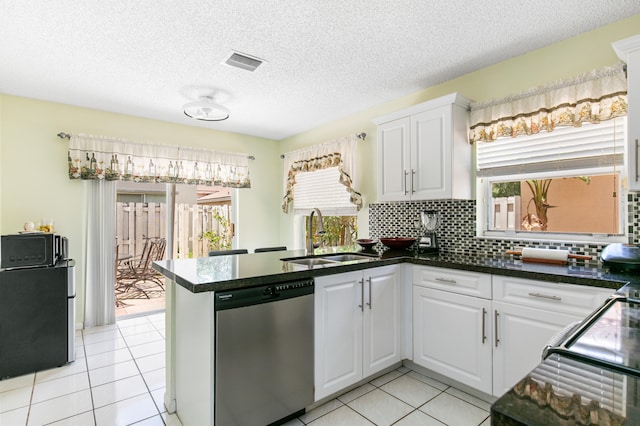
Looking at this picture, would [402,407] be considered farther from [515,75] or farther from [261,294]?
[515,75]

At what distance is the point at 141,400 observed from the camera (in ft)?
7.20

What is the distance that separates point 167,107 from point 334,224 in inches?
95.4

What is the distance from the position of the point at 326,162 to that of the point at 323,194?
0.44m

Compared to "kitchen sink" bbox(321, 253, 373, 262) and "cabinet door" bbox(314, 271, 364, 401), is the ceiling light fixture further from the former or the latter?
"cabinet door" bbox(314, 271, 364, 401)

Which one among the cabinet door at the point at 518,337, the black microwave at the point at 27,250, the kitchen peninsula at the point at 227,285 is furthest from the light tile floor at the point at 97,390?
the cabinet door at the point at 518,337

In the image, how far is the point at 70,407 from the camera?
211cm

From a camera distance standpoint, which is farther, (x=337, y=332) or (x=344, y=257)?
(x=344, y=257)

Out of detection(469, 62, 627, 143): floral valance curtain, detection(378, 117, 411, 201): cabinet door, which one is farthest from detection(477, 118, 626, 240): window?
detection(378, 117, 411, 201): cabinet door

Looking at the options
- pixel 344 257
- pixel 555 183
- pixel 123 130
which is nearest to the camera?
pixel 555 183

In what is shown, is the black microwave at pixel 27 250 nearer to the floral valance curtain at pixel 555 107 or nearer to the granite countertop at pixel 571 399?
the granite countertop at pixel 571 399

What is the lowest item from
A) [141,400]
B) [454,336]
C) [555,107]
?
[141,400]

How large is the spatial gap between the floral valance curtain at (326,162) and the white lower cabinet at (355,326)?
4.91 ft

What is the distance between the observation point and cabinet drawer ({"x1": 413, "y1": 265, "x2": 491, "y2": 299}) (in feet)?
6.87

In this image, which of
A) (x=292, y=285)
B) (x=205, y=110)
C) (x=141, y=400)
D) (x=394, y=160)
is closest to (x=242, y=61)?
(x=205, y=110)
